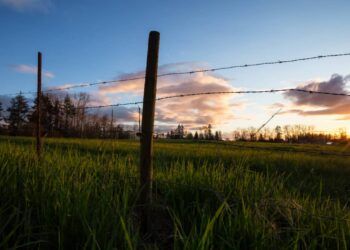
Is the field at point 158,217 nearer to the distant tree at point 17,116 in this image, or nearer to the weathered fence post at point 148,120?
the weathered fence post at point 148,120

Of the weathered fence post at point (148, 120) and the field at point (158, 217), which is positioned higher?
the weathered fence post at point (148, 120)

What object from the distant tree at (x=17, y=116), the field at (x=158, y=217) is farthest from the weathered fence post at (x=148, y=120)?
the distant tree at (x=17, y=116)

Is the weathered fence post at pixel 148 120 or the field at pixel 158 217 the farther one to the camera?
the weathered fence post at pixel 148 120

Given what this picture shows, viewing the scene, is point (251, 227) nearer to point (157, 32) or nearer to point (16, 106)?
point (157, 32)

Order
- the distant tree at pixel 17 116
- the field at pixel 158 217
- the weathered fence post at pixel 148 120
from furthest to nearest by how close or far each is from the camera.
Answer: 1. the distant tree at pixel 17 116
2. the weathered fence post at pixel 148 120
3. the field at pixel 158 217

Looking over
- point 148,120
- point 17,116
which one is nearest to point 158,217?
point 148,120

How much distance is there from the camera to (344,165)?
17.1 meters

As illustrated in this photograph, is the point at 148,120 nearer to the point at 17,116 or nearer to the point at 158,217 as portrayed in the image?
the point at 158,217

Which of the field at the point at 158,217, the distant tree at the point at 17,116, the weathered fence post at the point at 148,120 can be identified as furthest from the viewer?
the distant tree at the point at 17,116

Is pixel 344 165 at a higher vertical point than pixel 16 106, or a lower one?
lower

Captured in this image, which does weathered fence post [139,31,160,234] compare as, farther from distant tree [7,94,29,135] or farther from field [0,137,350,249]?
distant tree [7,94,29,135]

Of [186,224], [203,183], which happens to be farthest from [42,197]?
[203,183]

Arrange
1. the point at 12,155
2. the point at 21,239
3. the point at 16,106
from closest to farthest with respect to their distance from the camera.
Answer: the point at 21,239 < the point at 12,155 < the point at 16,106

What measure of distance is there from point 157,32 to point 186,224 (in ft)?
8.81
